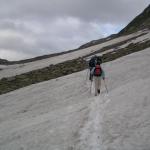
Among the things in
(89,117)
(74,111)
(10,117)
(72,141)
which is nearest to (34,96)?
(10,117)

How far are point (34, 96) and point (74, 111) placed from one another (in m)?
12.1

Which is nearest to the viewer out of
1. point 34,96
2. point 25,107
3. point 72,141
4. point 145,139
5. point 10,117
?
point 145,139

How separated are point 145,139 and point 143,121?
7.29 feet

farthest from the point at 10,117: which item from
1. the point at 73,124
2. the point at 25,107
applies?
the point at 73,124

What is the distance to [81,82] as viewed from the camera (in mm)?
37688

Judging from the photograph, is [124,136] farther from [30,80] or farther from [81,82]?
[30,80]

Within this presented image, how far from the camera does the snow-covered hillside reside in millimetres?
18312

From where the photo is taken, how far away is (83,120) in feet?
72.0

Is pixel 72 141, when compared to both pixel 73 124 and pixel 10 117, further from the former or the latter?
pixel 10 117

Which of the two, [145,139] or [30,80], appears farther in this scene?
[30,80]

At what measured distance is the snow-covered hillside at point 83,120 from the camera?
18.3 meters

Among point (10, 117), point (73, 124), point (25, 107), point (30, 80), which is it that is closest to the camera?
point (73, 124)

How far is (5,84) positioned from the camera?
184 ft

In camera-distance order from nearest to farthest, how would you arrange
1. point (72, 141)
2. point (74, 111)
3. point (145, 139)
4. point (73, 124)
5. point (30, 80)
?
point (145, 139) → point (72, 141) → point (73, 124) → point (74, 111) → point (30, 80)
